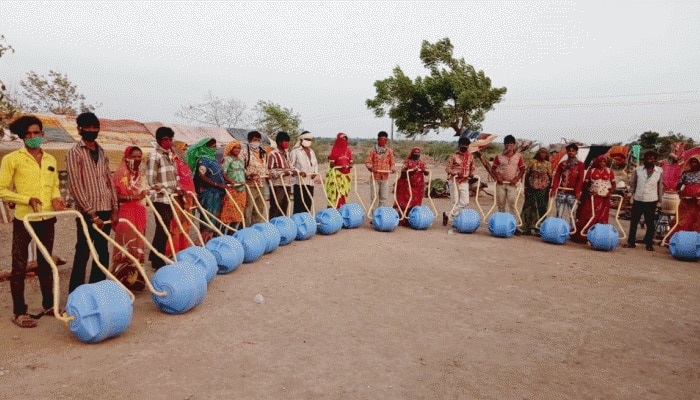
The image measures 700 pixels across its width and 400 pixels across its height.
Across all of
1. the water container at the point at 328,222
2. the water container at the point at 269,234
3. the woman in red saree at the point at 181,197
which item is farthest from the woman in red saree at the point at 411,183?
the woman in red saree at the point at 181,197

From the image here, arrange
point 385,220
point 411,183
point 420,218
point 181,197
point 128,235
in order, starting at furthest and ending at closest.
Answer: point 411,183
point 420,218
point 385,220
point 181,197
point 128,235

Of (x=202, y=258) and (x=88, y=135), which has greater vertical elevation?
(x=88, y=135)

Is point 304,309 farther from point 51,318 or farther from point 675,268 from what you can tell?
point 675,268

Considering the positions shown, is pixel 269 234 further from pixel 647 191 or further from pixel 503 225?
pixel 647 191

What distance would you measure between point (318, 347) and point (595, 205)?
6.59 metres

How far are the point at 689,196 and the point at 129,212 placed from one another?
27.4ft

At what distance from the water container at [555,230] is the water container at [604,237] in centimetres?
46

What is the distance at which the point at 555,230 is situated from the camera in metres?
7.90

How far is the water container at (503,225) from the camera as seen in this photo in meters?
8.28

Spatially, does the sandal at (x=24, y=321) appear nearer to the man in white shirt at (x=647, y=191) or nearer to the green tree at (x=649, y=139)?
the man in white shirt at (x=647, y=191)

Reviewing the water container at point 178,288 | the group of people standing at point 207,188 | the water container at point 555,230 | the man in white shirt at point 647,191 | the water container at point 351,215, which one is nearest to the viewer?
the group of people standing at point 207,188

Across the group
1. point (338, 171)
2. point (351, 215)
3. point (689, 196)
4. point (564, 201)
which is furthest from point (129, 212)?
point (689, 196)

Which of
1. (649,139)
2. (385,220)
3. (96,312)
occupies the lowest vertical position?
(96,312)

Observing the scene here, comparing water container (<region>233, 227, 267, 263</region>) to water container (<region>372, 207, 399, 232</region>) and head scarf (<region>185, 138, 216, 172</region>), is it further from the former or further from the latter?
water container (<region>372, 207, 399, 232</region>)
